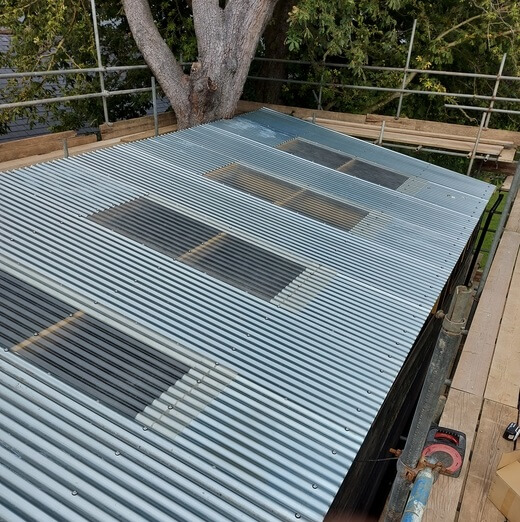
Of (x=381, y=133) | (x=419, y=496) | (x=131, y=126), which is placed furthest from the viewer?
(x=381, y=133)

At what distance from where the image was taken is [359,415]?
4758 mm

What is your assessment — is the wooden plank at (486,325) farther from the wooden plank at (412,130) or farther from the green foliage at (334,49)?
the green foliage at (334,49)

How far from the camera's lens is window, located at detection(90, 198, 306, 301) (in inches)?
251

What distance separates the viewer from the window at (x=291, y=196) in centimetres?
845

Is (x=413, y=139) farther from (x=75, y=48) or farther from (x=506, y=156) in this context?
(x=75, y=48)

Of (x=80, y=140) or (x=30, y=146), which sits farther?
(x=80, y=140)

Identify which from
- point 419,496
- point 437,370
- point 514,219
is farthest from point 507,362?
point 514,219

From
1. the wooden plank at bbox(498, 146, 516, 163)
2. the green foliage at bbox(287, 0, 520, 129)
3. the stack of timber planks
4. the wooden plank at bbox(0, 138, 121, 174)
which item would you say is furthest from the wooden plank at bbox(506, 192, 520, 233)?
the wooden plank at bbox(0, 138, 121, 174)

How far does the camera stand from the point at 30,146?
1085 centimetres

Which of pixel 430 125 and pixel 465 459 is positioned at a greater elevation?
pixel 430 125

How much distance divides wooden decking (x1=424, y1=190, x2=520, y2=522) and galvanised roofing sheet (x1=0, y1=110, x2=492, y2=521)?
126 centimetres

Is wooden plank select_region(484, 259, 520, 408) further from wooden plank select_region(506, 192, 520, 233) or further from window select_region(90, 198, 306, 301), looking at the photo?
window select_region(90, 198, 306, 301)

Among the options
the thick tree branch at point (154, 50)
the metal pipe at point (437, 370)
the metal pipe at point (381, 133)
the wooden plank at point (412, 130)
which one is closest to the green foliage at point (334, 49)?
the wooden plank at point (412, 130)

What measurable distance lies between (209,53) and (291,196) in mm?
5573
